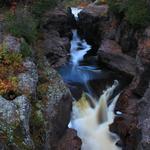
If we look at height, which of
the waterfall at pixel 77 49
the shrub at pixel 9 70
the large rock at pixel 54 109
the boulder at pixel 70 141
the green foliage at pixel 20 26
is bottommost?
the waterfall at pixel 77 49

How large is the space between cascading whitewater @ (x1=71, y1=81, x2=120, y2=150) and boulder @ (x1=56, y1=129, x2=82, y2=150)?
31.2 inches

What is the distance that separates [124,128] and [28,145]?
A: 557 centimetres

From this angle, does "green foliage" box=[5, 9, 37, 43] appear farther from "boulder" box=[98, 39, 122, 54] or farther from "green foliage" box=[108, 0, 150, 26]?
"boulder" box=[98, 39, 122, 54]

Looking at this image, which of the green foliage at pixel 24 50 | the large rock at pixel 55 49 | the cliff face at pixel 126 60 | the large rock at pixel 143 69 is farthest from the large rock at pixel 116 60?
the green foliage at pixel 24 50

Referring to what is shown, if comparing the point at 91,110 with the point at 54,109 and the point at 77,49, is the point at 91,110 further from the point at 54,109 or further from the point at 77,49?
the point at 77,49

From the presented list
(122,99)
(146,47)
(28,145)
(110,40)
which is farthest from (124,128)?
(110,40)

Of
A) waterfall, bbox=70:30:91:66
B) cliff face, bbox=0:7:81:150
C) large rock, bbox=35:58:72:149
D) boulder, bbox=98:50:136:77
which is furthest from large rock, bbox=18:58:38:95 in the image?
waterfall, bbox=70:30:91:66

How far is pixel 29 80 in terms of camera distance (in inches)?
526

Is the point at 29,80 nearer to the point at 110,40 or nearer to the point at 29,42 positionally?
the point at 29,42

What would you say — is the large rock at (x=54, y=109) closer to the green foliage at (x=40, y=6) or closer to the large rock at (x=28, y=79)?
the large rock at (x=28, y=79)

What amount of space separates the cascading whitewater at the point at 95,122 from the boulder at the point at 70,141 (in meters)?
0.79

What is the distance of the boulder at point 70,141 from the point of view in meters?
14.4

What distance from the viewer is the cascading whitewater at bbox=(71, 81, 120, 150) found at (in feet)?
52.2

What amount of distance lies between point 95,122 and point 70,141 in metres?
2.63
